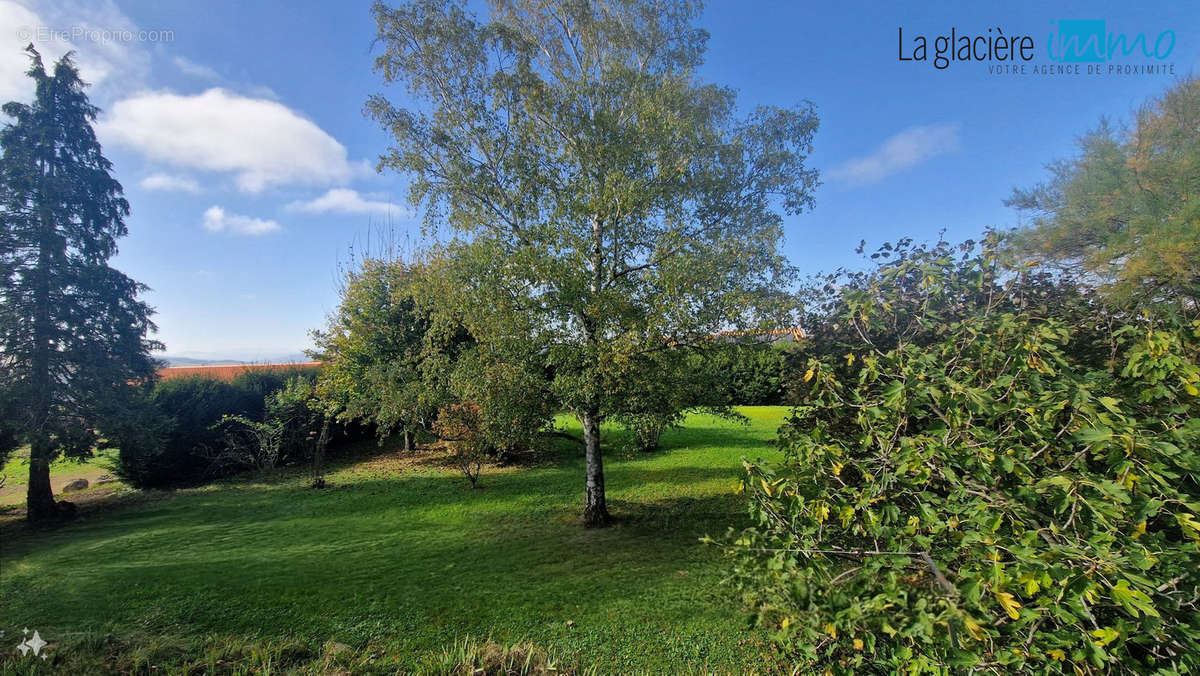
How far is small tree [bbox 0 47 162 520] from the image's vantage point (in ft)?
28.6

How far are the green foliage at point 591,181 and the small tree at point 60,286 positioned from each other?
812cm

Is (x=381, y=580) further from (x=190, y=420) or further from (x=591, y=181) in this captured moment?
(x=190, y=420)

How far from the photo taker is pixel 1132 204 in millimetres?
10492

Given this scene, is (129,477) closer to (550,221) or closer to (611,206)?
(550,221)

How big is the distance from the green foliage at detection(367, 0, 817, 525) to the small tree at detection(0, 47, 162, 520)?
8.12 meters

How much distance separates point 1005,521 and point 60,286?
15334 mm

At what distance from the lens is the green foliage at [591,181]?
250 inches

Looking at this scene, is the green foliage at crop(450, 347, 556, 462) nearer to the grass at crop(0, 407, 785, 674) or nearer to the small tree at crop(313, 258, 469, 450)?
the grass at crop(0, 407, 785, 674)

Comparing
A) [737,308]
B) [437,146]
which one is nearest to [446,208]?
[437,146]

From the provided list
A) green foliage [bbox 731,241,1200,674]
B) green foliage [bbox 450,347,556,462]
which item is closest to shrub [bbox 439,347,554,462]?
green foliage [bbox 450,347,556,462]

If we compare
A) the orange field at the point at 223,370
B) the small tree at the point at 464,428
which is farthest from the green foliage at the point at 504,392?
Answer: the orange field at the point at 223,370

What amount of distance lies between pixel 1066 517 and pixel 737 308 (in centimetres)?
420

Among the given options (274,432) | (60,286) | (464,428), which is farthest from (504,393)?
(60,286)

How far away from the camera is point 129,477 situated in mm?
11086
